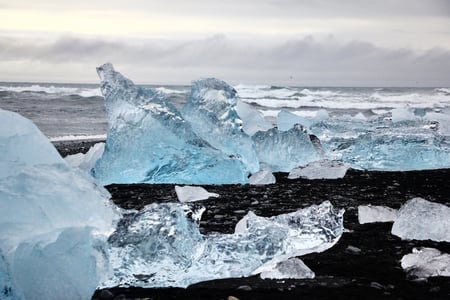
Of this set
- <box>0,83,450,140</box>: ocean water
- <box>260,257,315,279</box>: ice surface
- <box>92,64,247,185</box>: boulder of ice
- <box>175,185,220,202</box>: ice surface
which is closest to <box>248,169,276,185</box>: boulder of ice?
<box>92,64,247,185</box>: boulder of ice

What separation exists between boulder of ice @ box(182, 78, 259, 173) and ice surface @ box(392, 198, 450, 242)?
2810 mm

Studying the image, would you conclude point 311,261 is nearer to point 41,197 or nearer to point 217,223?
point 217,223

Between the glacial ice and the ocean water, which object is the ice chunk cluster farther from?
the ocean water

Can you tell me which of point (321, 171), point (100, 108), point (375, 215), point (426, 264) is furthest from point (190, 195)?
point (100, 108)

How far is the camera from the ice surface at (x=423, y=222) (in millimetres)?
3102

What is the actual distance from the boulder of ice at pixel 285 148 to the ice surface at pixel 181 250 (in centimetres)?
355

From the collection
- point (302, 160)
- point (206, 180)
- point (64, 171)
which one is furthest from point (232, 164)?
point (64, 171)

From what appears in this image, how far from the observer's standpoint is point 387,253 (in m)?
2.85

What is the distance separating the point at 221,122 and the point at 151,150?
114cm

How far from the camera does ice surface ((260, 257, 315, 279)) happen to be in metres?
2.42

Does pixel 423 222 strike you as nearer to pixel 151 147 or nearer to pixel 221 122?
pixel 151 147

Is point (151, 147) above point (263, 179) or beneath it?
above

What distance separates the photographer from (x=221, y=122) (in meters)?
5.95

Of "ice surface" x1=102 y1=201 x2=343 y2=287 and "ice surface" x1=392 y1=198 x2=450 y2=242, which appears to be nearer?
"ice surface" x1=102 y1=201 x2=343 y2=287
